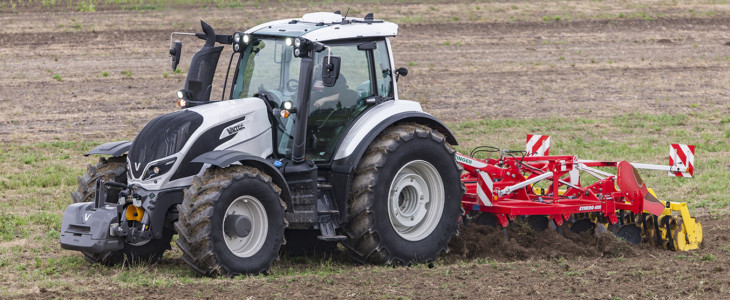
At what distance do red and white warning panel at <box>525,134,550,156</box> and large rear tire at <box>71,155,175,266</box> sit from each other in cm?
542

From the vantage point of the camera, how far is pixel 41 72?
23.8 metres

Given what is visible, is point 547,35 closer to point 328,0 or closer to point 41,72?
point 328,0

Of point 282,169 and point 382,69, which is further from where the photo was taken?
point 382,69

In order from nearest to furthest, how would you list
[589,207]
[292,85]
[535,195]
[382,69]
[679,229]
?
Answer: 1. [292,85]
2. [382,69]
3. [589,207]
4. [679,229]
5. [535,195]

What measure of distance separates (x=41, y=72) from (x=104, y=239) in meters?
16.3

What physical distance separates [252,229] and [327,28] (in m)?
2.07

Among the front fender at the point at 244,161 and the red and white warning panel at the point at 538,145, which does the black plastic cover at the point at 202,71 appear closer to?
the front fender at the point at 244,161

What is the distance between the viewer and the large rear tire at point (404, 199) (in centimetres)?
953

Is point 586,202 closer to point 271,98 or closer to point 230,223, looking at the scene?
point 271,98

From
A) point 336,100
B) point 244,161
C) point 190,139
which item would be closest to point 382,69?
point 336,100

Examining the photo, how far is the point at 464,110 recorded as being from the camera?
21344 millimetres

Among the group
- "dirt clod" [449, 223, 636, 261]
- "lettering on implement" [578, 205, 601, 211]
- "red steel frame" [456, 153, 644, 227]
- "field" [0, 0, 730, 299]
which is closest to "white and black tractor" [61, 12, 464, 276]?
"field" [0, 0, 730, 299]

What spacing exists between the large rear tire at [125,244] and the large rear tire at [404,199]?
1.85 metres

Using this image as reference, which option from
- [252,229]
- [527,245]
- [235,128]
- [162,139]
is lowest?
[527,245]
